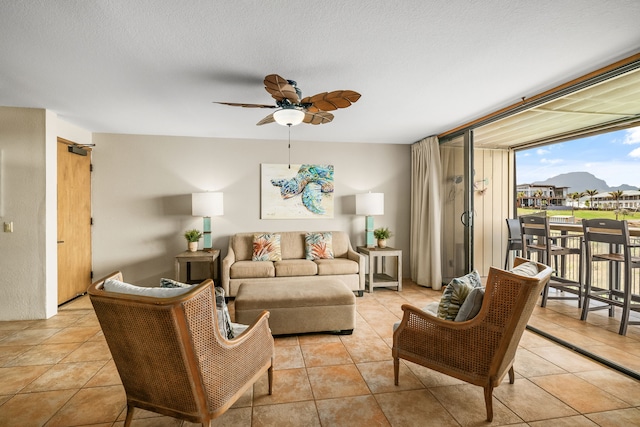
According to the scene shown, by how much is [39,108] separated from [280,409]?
4028mm

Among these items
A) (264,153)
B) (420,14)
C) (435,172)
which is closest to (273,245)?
(264,153)

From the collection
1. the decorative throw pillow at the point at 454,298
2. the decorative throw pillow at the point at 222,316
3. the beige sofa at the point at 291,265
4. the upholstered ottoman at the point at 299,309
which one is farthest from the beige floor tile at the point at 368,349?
the decorative throw pillow at the point at 222,316

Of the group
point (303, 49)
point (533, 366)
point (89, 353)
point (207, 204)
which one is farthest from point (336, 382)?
point (207, 204)

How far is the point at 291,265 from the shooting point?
14.0 ft

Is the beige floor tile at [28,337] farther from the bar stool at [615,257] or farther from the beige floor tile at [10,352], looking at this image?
the bar stool at [615,257]

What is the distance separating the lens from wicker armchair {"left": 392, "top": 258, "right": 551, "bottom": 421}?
1.71 meters

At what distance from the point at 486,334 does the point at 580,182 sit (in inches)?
193

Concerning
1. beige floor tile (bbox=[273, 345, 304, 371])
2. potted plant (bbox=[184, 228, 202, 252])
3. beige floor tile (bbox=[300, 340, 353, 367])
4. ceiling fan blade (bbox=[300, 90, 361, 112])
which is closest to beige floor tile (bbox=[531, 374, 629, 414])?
beige floor tile (bbox=[300, 340, 353, 367])

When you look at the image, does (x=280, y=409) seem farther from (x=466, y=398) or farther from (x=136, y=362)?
(x=466, y=398)

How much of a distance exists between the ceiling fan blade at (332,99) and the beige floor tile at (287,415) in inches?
82.6

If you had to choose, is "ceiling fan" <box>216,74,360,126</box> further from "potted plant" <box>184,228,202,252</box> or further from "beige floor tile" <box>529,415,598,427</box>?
"potted plant" <box>184,228,202,252</box>

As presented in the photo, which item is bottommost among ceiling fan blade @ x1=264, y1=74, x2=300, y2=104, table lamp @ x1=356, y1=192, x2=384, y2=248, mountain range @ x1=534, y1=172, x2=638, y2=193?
table lamp @ x1=356, y1=192, x2=384, y2=248

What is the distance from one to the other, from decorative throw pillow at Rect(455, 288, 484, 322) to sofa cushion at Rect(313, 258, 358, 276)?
245 centimetres

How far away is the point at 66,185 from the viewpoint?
3.98 metres
